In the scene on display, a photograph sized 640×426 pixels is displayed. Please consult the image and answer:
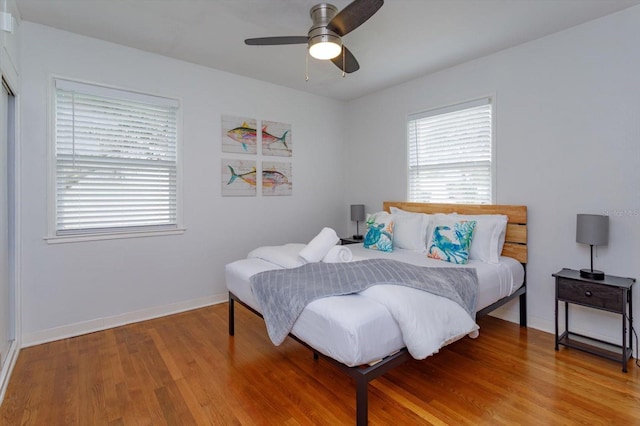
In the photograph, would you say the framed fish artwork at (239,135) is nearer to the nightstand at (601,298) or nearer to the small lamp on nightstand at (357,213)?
the small lamp on nightstand at (357,213)

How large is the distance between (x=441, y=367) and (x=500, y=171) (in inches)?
80.8

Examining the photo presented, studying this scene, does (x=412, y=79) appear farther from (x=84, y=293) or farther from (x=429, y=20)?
(x=84, y=293)

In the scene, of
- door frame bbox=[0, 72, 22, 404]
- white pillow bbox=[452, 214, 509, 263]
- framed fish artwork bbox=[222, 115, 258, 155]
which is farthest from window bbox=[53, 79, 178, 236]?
white pillow bbox=[452, 214, 509, 263]

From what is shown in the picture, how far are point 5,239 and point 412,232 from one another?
3609mm

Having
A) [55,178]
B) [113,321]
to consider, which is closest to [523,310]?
[113,321]

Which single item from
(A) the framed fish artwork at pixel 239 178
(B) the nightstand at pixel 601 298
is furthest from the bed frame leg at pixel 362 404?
(A) the framed fish artwork at pixel 239 178

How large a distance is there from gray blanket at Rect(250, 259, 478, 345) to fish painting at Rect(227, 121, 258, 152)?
2.09 metres

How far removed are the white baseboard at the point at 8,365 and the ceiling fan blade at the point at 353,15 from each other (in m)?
3.19

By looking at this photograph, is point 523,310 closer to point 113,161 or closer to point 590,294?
point 590,294

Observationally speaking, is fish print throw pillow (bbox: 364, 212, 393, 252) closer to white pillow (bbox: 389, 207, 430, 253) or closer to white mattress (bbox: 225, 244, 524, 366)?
white pillow (bbox: 389, 207, 430, 253)

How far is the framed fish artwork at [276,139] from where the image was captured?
168 inches

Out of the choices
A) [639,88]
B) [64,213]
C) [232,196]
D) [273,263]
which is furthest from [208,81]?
[639,88]

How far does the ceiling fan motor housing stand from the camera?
2268 millimetres

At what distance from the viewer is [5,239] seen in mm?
2572
